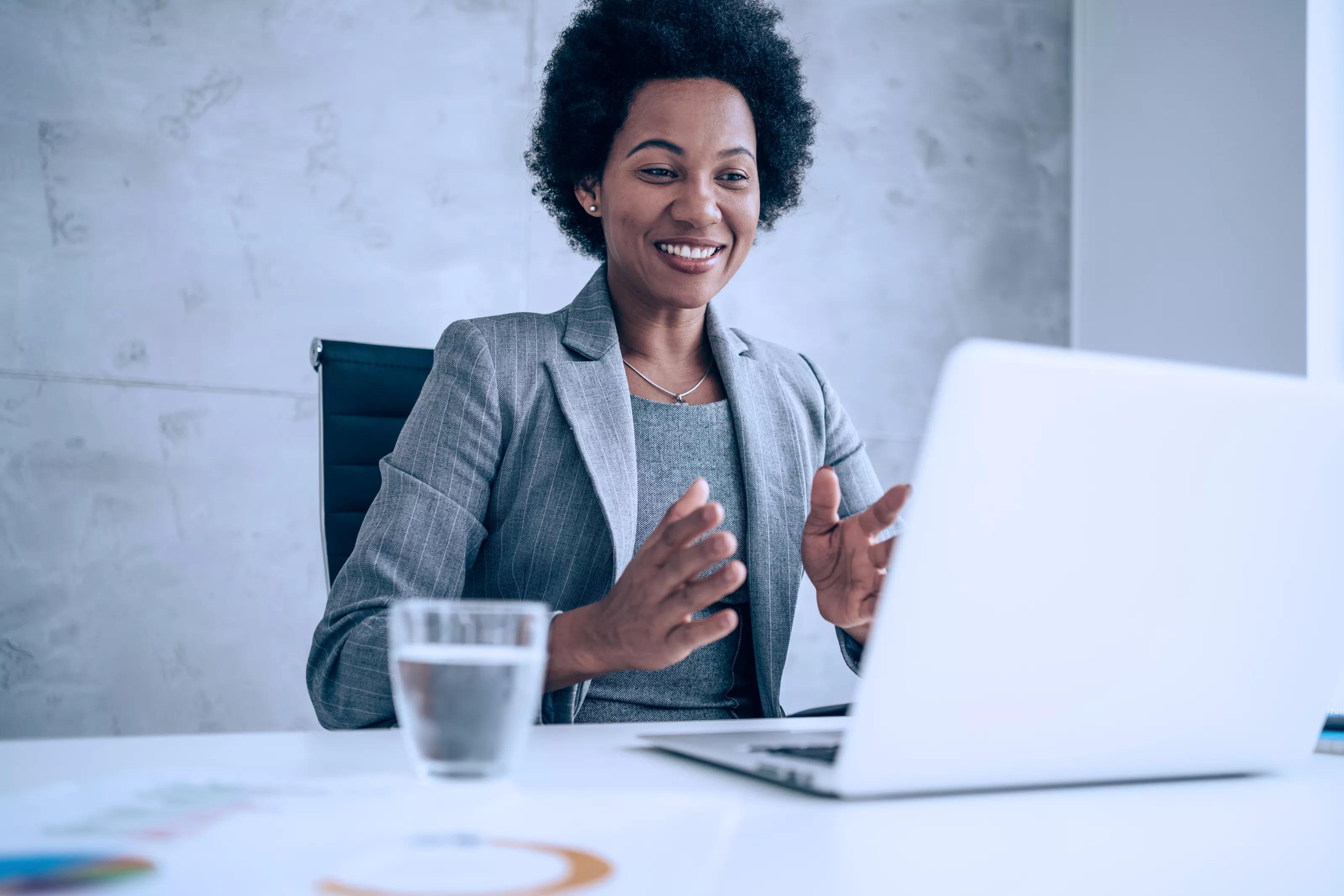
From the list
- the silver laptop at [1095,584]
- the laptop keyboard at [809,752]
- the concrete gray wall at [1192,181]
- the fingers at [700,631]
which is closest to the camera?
the silver laptop at [1095,584]

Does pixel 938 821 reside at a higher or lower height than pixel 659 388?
lower

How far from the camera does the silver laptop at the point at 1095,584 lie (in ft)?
1.72

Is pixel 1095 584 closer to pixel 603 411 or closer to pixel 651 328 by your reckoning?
pixel 603 411

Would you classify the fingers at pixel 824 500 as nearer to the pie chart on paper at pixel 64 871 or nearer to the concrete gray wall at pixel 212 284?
the pie chart on paper at pixel 64 871

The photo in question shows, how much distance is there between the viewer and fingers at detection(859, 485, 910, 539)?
940mm

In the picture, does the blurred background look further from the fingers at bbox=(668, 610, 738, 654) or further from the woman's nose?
the fingers at bbox=(668, 610, 738, 654)

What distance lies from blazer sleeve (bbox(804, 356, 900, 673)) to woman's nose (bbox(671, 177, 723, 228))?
31cm

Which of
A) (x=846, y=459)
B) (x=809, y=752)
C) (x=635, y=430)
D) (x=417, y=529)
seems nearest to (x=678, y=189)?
(x=635, y=430)

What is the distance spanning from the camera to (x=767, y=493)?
1482 millimetres

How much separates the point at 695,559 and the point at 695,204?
86 centimetres

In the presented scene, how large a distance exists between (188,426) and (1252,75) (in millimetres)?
2573

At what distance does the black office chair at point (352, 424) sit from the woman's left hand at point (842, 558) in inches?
26.6

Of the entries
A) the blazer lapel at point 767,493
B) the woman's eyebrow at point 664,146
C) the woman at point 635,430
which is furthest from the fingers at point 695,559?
the woman's eyebrow at point 664,146

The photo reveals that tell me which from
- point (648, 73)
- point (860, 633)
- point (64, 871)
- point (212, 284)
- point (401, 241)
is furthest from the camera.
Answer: point (401, 241)
